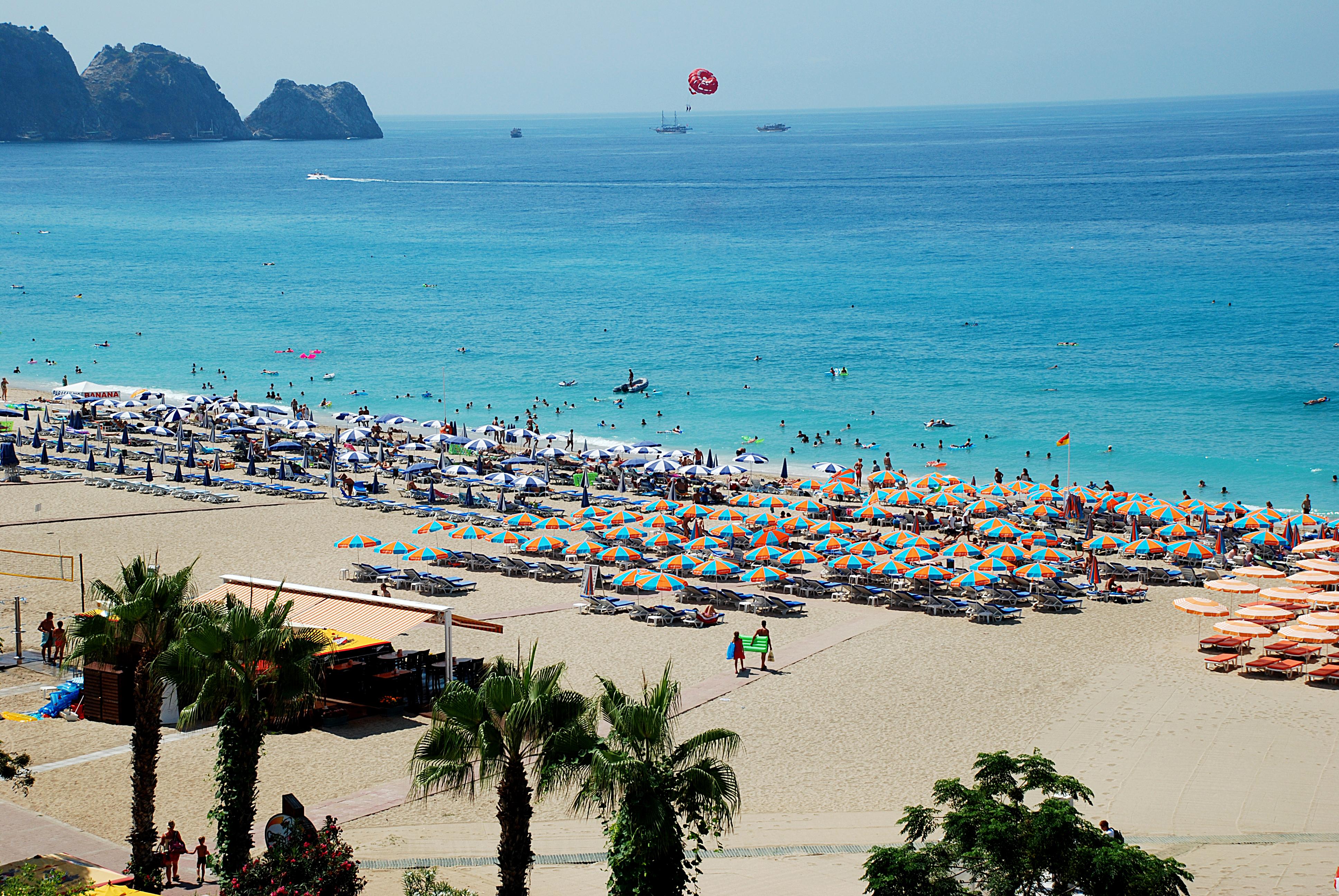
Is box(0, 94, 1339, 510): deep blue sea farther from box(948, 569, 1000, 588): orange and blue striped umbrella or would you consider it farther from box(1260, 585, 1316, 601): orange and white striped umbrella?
box(948, 569, 1000, 588): orange and blue striped umbrella

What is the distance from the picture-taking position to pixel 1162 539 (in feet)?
103

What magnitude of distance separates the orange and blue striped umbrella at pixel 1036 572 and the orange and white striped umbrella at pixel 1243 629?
15.8 feet

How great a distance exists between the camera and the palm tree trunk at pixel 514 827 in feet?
34.4

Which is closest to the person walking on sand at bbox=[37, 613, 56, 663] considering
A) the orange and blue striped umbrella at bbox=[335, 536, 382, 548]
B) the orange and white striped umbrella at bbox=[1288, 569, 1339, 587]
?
the orange and blue striped umbrella at bbox=[335, 536, 382, 548]

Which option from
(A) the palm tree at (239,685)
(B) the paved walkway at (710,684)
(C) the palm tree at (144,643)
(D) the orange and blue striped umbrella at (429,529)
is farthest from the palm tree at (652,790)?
(D) the orange and blue striped umbrella at (429,529)

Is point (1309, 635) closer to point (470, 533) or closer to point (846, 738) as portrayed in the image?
point (846, 738)

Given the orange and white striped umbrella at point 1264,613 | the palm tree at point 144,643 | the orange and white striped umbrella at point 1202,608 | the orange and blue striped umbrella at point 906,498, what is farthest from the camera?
the orange and blue striped umbrella at point 906,498

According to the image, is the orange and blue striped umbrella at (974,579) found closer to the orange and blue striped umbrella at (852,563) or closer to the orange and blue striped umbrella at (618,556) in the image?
the orange and blue striped umbrella at (852,563)

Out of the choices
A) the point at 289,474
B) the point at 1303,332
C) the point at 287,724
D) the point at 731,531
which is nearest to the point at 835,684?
the point at 287,724

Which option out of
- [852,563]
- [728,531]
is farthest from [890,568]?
[728,531]

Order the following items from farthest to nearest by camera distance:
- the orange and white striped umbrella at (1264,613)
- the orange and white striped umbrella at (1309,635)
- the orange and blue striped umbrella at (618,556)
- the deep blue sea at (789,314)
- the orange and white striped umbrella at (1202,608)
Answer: the deep blue sea at (789,314) < the orange and blue striped umbrella at (618,556) < the orange and white striped umbrella at (1202,608) < the orange and white striped umbrella at (1264,613) < the orange and white striped umbrella at (1309,635)

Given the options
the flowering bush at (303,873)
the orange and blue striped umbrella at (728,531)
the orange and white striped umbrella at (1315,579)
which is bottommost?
the orange and blue striped umbrella at (728,531)

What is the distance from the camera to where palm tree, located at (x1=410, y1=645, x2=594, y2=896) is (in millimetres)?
10273

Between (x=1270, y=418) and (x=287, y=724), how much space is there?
41.8 meters
